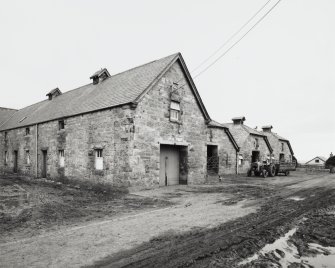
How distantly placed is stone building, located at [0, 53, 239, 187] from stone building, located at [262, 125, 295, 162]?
27130 millimetres

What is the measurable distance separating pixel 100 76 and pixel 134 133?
34.9 ft

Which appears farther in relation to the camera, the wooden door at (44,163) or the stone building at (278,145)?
the stone building at (278,145)

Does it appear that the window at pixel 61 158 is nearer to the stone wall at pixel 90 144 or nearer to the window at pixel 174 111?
the stone wall at pixel 90 144

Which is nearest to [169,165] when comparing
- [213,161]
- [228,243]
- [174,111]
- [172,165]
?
[172,165]

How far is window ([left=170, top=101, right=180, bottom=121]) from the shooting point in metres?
16.4

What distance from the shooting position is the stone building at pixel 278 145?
42.0 meters

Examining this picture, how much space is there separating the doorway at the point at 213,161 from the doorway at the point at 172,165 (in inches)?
231

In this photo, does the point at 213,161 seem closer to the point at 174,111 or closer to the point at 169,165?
the point at 169,165

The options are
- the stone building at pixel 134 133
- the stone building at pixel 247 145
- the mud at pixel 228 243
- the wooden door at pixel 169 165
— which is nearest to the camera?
the mud at pixel 228 243

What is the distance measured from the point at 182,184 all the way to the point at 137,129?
5527mm

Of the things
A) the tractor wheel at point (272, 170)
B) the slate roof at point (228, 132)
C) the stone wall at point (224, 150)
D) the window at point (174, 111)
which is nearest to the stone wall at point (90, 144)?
the window at point (174, 111)

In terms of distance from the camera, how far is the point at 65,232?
6.48 meters

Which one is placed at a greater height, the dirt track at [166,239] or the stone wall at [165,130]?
the stone wall at [165,130]

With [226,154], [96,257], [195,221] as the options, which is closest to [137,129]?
[195,221]
